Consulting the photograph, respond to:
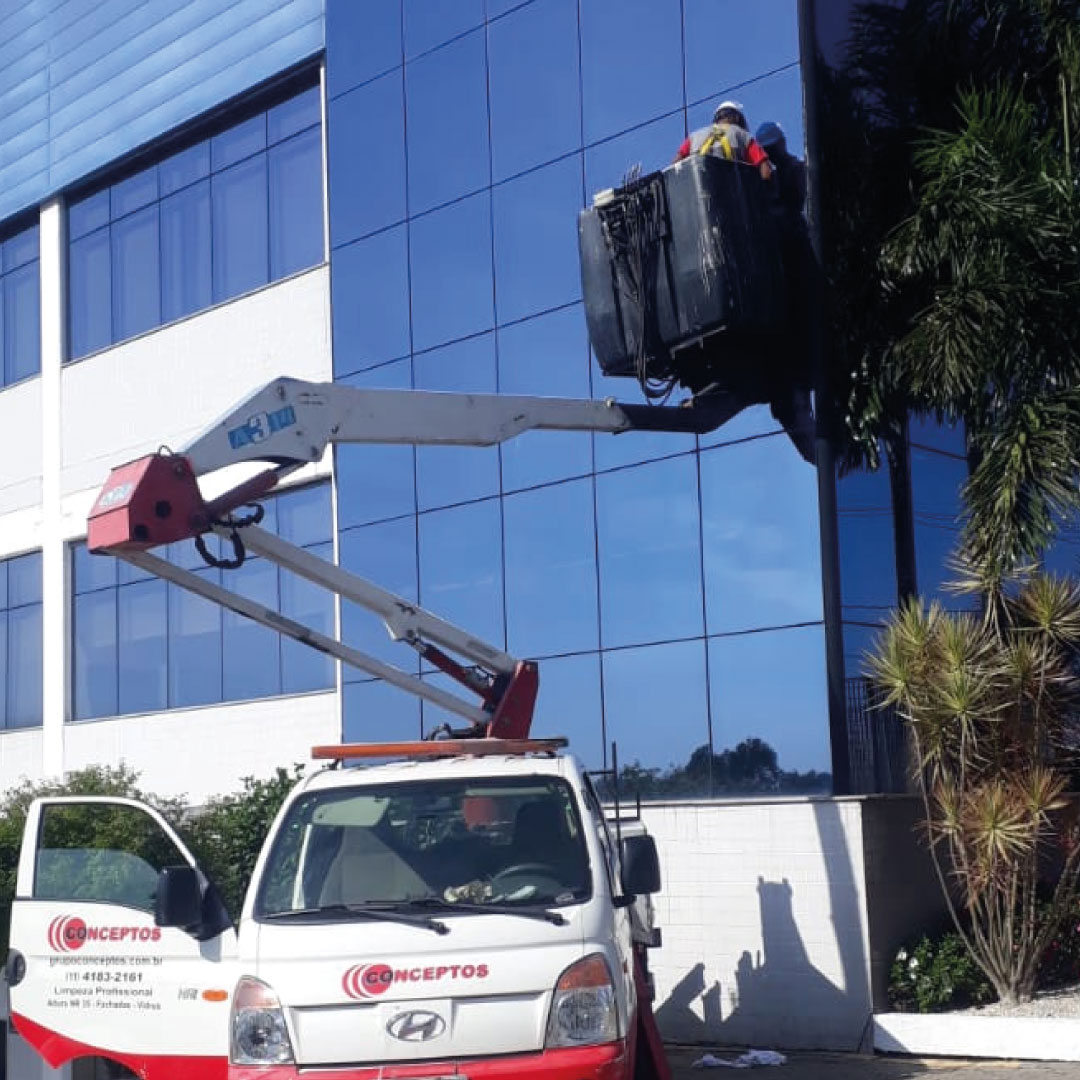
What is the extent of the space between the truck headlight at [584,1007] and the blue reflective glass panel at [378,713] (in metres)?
9.09

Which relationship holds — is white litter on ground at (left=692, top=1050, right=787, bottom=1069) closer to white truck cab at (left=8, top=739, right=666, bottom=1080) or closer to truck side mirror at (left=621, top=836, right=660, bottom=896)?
white truck cab at (left=8, top=739, right=666, bottom=1080)

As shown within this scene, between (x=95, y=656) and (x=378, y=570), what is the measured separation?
6.91 meters

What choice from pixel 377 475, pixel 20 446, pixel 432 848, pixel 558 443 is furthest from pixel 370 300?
pixel 432 848

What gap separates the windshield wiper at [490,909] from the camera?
28.0 feet

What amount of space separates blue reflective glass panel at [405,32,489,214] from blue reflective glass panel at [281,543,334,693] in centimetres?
417

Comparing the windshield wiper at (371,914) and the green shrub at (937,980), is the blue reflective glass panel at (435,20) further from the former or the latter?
the windshield wiper at (371,914)

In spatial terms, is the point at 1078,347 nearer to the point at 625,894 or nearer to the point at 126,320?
the point at 625,894

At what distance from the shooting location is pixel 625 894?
9.05 meters

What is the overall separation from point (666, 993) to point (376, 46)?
10.3 m

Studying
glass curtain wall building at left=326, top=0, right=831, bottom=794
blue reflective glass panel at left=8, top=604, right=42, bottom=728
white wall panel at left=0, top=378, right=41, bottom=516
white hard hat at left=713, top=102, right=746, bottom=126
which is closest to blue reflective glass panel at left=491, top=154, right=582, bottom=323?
glass curtain wall building at left=326, top=0, right=831, bottom=794

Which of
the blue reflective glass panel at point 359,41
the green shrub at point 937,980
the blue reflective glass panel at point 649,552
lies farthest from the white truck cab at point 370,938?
the blue reflective glass panel at point 359,41

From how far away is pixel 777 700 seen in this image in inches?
563

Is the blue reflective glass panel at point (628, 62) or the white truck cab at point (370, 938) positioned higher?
the blue reflective glass panel at point (628, 62)

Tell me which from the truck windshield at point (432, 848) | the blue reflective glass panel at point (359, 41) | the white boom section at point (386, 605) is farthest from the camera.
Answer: the blue reflective glass panel at point (359, 41)
